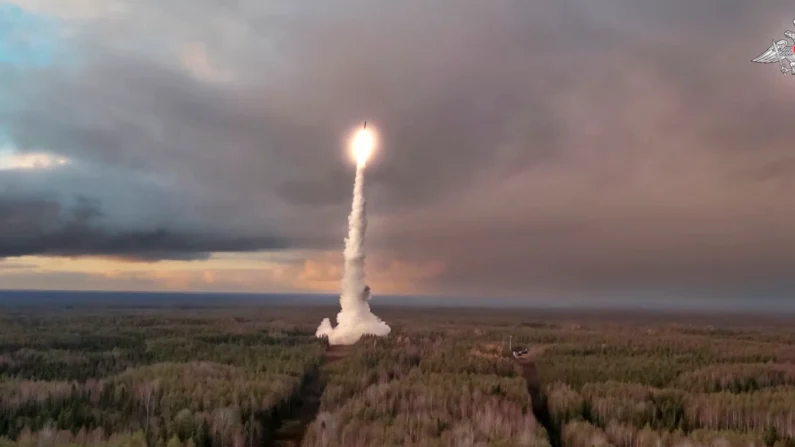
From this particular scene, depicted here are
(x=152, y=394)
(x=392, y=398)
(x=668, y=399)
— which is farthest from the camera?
(x=668, y=399)

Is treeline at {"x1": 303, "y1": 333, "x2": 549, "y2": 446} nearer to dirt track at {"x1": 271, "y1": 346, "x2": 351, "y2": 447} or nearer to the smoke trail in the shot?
dirt track at {"x1": 271, "y1": 346, "x2": 351, "y2": 447}

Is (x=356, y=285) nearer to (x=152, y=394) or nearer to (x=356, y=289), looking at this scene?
(x=356, y=289)

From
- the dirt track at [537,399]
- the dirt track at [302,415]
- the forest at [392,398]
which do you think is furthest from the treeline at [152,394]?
the dirt track at [537,399]

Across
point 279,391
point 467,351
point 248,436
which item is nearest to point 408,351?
point 467,351

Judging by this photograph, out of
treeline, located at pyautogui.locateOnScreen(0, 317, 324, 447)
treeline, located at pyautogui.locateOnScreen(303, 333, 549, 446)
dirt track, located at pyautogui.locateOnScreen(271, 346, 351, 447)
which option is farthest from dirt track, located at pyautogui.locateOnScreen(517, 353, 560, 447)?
treeline, located at pyautogui.locateOnScreen(0, 317, 324, 447)

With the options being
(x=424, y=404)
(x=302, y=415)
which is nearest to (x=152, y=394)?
(x=302, y=415)

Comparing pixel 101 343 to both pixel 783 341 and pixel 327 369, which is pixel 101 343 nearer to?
pixel 327 369
